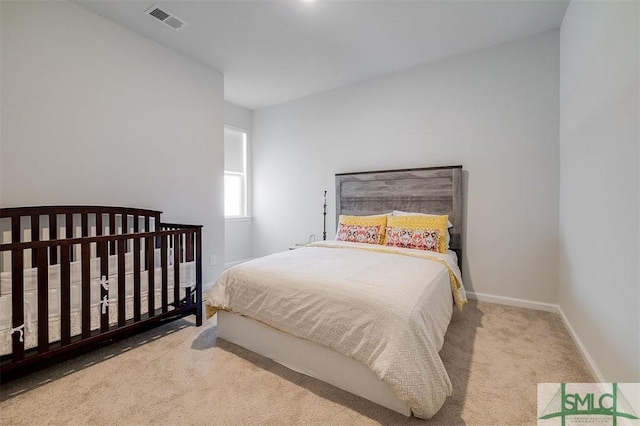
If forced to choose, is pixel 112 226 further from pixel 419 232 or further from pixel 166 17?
pixel 419 232

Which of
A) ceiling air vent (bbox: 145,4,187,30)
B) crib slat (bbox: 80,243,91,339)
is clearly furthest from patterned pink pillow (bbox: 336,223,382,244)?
ceiling air vent (bbox: 145,4,187,30)

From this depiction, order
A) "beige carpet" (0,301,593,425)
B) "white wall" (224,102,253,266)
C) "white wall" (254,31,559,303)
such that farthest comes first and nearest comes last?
"white wall" (224,102,253,266) → "white wall" (254,31,559,303) → "beige carpet" (0,301,593,425)

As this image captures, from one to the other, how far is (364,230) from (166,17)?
2.76 m

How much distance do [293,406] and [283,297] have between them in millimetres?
589

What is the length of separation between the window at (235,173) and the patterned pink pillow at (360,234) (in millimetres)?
2237

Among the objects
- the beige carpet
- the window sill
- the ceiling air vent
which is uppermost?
the ceiling air vent

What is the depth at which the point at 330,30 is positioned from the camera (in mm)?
2705

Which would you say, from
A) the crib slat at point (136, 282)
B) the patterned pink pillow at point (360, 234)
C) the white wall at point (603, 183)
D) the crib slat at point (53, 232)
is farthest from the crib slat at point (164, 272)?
the white wall at point (603, 183)

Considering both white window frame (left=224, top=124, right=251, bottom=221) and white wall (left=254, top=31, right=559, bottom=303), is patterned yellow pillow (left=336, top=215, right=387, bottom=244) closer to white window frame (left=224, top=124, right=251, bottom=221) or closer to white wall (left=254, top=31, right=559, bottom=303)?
white wall (left=254, top=31, right=559, bottom=303)

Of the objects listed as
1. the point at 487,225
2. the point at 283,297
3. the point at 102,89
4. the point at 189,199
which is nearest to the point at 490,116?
the point at 487,225

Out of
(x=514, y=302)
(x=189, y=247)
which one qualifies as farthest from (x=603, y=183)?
(x=189, y=247)

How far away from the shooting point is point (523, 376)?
1761 millimetres

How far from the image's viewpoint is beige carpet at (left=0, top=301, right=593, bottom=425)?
4.72 ft

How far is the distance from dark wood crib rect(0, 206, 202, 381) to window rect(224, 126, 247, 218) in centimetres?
201
